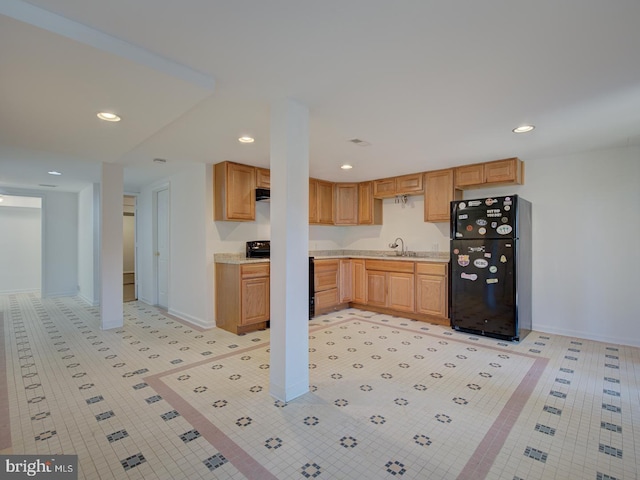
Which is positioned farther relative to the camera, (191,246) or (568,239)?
(191,246)

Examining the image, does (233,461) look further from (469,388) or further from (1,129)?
(1,129)

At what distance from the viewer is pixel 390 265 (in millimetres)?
5016

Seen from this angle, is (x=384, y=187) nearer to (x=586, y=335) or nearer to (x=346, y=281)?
(x=346, y=281)

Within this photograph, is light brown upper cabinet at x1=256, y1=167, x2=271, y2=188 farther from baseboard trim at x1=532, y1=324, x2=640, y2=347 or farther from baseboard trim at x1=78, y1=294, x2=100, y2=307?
baseboard trim at x1=532, y1=324, x2=640, y2=347

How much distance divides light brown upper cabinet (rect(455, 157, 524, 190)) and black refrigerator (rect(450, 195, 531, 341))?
0.37m

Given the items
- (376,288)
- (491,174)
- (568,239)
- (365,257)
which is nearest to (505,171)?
(491,174)

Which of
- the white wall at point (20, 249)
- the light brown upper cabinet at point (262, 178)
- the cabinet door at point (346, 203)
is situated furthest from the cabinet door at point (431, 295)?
the white wall at point (20, 249)

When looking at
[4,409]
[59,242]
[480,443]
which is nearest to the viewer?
[480,443]

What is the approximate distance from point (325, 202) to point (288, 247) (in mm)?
3478

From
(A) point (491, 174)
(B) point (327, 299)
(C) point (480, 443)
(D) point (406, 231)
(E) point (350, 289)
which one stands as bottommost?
(C) point (480, 443)

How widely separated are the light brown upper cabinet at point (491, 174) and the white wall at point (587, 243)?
0.95 feet

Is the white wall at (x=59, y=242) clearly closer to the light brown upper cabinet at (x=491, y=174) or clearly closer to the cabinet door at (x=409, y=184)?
the cabinet door at (x=409, y=184)

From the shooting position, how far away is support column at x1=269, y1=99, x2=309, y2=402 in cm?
237

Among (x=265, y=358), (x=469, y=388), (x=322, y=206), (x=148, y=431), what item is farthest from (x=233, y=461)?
(x=322, y=206)
